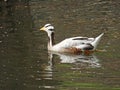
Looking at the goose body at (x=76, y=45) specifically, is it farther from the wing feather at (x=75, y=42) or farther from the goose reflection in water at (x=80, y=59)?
the goose reflection in water at (x=80, y=59)

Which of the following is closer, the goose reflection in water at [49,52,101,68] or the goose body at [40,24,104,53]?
the goose reflection in water at [49,52,101,68]

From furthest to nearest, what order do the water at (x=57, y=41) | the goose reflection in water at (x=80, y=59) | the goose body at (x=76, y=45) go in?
the goose body at (x=76, y=45) → the goose reflection in water at (x=80, y=59) → the water at (x=57, y=41)

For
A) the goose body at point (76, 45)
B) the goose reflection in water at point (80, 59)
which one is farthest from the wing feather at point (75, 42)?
the goose reflection in water at point (80, 59)

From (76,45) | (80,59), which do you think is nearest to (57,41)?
(76,45)

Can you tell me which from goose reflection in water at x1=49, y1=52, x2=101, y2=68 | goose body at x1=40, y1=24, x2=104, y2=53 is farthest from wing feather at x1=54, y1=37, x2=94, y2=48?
goose reflection in water at x1=49, y1=52, x2=101, y2=68

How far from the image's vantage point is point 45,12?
2692 centimetres

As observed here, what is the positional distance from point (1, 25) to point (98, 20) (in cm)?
394

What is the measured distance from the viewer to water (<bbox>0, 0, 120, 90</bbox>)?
51.2 feet

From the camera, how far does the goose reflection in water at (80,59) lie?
17.7 meters

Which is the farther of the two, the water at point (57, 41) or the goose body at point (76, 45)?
the goose body at point (76, 45)

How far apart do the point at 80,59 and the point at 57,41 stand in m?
2.80

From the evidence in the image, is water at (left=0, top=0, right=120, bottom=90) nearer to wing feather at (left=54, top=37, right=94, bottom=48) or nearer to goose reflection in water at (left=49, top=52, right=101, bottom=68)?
goose reflection in water at (left=49, top=52, right=101, bottom=68)

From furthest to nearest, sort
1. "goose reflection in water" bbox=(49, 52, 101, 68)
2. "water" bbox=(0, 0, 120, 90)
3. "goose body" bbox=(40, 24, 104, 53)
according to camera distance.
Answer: "goose body" bbox=(40, 24, 104, 53), "goose reflection in water" bbox=(49, 52, 101, 68), "water" bbox=(0, 0, 120, 90)

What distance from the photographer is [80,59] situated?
61.7ft
